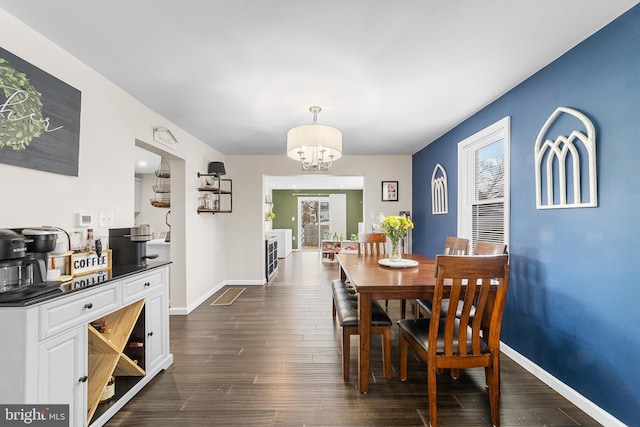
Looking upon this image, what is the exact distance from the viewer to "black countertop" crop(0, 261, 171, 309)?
4.18 feet

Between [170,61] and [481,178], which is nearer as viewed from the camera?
[170,61]

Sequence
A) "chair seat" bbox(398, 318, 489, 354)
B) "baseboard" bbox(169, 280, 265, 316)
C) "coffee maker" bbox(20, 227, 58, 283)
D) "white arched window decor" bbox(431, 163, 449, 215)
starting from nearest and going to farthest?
"coffee maker" bbox(20, 227, 58, 283)
"chair seat" bbox(398, 318, 489, 354)
"baseboard" bbox(169, 280, 265, 316)
"white arched window decor" bbox(431, 163, 449, 215)

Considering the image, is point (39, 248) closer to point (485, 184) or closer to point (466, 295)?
point (466, 295)

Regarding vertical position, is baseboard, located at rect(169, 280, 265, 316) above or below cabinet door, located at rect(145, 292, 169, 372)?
below

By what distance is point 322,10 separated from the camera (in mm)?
1602

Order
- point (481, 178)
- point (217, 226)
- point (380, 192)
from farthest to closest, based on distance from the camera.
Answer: point (380, 192)
point (217, 226)
point (481, 178)

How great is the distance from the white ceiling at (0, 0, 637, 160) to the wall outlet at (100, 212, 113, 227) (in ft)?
3.68

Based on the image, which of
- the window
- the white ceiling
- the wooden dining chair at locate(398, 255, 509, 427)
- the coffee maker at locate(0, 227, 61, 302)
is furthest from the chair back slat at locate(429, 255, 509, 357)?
the coffee maker at locate(0, 227, 61, 302)

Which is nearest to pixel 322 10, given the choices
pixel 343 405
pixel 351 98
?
pixel 351 98

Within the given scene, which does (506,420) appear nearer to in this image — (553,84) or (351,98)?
(553,84)

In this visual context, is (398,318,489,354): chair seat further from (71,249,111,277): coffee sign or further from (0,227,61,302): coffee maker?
(71,249,111,277): coffee sign

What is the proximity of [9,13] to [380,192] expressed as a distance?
473 centimetres

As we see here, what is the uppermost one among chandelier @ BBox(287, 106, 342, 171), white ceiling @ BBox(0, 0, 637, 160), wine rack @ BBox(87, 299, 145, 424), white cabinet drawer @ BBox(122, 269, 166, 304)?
white ceiling @ BBox(0, 0, 637, 160)

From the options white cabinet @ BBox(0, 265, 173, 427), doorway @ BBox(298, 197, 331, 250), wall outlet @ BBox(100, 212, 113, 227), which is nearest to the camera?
white cabinet @ BBox(0, 265, 173, 427)
